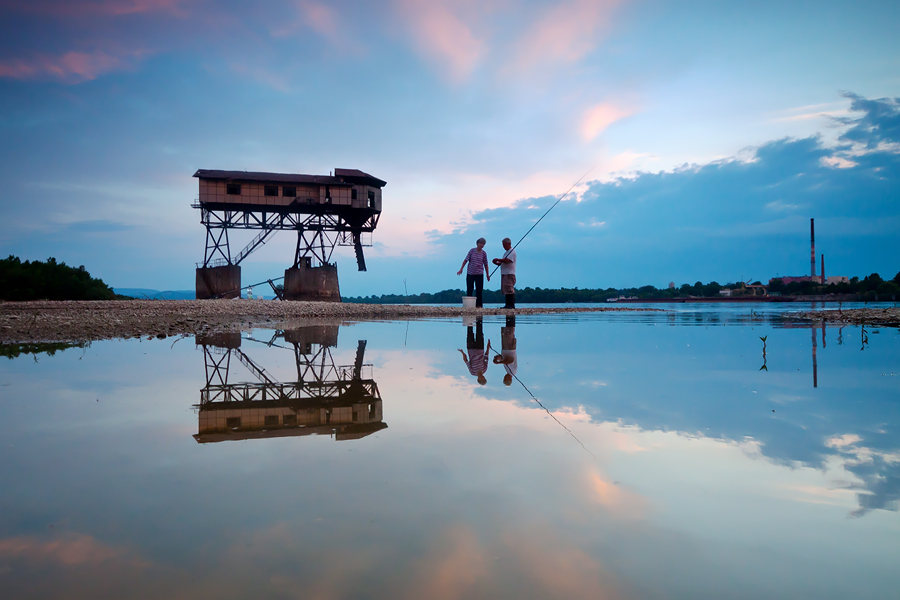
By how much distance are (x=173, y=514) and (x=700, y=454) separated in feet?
6.49

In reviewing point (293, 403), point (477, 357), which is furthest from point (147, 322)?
point (293, 403)

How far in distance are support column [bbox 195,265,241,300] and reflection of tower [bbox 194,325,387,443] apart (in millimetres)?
22642

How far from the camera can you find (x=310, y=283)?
25969 mm

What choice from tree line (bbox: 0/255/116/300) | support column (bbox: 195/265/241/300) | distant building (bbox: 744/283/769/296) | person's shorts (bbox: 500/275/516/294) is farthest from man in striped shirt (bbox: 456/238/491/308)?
distant building (bbox: 744/283/769/296)

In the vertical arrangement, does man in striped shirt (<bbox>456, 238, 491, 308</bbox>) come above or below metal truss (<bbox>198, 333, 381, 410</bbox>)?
above

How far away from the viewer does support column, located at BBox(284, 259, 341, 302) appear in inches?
1022

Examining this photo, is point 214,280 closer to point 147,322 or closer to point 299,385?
point 147,322

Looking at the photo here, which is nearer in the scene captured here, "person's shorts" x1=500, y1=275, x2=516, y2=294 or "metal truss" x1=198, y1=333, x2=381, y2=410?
"metal truss" x1=198, y1=333, x2=381, y2=410

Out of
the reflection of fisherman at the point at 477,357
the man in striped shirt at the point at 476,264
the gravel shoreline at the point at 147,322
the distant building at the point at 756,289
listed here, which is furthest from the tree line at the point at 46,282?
the distant building at the point at 756,289

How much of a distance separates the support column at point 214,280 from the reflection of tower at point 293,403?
2264 centimetres

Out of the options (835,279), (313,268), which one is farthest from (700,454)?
(835,279)

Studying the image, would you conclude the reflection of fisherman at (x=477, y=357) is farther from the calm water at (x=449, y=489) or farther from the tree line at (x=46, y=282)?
the tree line at (x=46, y=282)

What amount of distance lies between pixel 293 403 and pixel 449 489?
1.68 metres

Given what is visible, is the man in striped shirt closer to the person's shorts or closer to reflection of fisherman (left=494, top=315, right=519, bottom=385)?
the person's shorts
